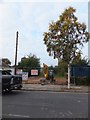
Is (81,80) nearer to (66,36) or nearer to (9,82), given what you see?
(66,36)

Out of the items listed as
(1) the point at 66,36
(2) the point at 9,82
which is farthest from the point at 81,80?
(2) the point at 9,82

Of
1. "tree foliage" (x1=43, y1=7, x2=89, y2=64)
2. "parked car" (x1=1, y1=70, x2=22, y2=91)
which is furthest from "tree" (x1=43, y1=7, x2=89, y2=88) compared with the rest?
"parked car" (x1=1, y1=70, x2=22, y2=91)

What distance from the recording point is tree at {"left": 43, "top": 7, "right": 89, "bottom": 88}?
25.4 metres

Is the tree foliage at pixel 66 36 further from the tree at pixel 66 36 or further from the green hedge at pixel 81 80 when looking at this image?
the green hedge at pixel 81 80

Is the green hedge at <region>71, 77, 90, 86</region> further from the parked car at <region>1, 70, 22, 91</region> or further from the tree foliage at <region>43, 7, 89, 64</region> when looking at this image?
the parked car at <region>1, 70, 22, 91</region>

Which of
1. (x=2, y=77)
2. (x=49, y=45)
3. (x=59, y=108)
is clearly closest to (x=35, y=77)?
(x=49, y=45)

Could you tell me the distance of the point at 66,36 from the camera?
25438 millimetres

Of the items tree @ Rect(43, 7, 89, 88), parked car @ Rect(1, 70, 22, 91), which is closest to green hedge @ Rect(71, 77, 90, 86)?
tree @ Rect(43, 7, 89, 88)

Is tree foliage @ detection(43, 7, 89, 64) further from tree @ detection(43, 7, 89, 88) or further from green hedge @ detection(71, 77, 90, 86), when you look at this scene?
green hedge @ detection(71, 77, 90, 86)

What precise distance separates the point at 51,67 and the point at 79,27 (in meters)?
12.3

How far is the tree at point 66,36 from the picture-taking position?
2538 cm

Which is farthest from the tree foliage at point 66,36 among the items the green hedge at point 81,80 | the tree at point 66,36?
the green hedge at point 81,80

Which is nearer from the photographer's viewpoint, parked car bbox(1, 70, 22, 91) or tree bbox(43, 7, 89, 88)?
parked car bbox(1, 70, 22, 91)

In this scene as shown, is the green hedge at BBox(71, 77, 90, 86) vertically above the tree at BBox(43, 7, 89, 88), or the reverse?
the tree at BBox(43, 7, 89, 88)
